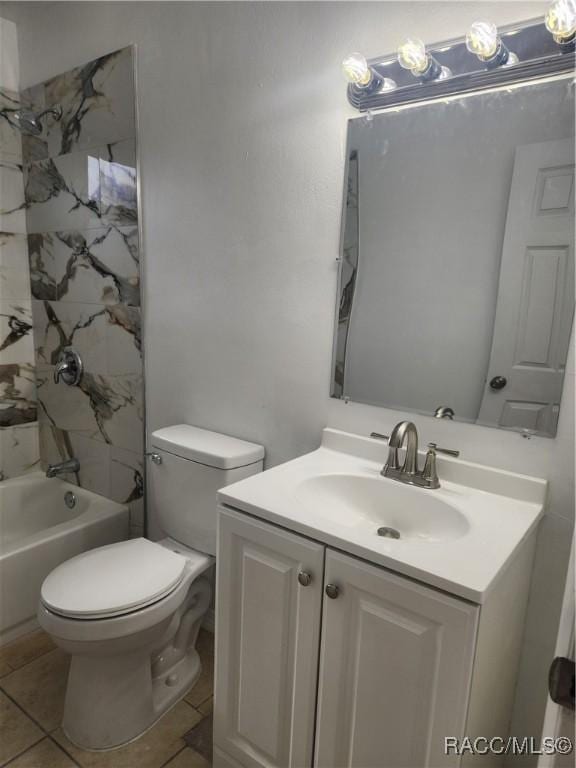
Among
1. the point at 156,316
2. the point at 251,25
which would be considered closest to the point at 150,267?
the point at 156,316

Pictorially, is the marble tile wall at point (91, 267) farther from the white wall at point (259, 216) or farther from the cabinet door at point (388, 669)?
the cabinet door at point (388, 669)

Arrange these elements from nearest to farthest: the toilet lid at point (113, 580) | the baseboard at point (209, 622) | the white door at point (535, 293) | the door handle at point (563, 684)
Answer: the door handle at point (563, 684), the white door at point (535, 293), the toilet lid at point (113, 580), the baseboard at point (209, 622)

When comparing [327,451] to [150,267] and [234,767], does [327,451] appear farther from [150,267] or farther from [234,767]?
[150,267]

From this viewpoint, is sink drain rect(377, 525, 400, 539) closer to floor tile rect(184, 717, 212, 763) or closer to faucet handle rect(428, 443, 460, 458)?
faucet handle rect(428, 443, 460, 458)

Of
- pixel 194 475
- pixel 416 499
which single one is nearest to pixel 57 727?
pixel 194 475

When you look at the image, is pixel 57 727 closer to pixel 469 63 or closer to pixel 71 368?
pixel 71 368

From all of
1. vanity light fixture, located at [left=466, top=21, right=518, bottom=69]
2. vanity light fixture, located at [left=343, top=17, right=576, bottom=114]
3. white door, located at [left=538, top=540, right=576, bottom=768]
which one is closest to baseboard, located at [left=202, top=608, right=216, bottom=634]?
white door, located at [left=538, top=540, right=576, bottom=768]

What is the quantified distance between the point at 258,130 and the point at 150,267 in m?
0.69

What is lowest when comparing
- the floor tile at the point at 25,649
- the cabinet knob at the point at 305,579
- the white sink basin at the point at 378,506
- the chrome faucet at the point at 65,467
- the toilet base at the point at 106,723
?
the floor tile at the point at 25,649

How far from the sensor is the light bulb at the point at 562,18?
1031mm

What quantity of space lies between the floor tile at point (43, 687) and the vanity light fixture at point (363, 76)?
214 centimetres

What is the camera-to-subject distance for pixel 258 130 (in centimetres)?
161

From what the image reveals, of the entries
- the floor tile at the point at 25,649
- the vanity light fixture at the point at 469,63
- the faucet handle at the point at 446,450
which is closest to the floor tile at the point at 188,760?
the floor tile at the point at 25,649

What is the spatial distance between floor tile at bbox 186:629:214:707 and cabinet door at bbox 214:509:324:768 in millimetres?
417
